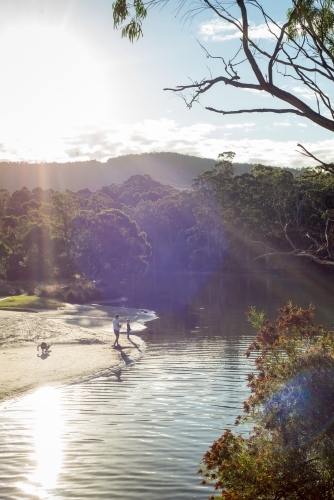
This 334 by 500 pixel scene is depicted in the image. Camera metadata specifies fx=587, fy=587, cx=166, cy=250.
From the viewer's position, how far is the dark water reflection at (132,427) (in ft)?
45.2

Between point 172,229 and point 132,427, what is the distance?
4520 inches

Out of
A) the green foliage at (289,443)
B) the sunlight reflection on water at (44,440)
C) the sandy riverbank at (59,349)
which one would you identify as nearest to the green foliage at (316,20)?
the green foliage at (289,443)

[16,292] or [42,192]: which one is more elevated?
[42,192]

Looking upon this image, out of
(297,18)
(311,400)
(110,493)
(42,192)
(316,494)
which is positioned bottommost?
(110,493)

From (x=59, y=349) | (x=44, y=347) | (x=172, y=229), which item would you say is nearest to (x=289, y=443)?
(x=44, y=347)

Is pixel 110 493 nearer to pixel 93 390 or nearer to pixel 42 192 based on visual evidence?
pixel 93 390

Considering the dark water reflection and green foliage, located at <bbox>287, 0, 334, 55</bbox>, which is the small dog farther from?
green foliage, located at <bbox>287, 0, 334, 55</bbox>

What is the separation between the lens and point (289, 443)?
888cm

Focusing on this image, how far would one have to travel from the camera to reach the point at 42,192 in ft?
490

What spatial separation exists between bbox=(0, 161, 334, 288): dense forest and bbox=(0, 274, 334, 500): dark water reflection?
27.9m

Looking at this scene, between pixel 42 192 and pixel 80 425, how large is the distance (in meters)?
136

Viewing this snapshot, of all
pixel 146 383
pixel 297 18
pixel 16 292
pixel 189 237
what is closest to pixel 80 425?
pixel 146 383

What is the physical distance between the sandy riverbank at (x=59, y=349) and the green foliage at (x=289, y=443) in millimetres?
14174

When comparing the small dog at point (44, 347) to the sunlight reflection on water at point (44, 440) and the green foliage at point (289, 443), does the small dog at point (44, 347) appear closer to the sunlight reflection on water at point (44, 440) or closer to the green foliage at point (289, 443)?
the sunlight reflection on water at point (44, 440)
